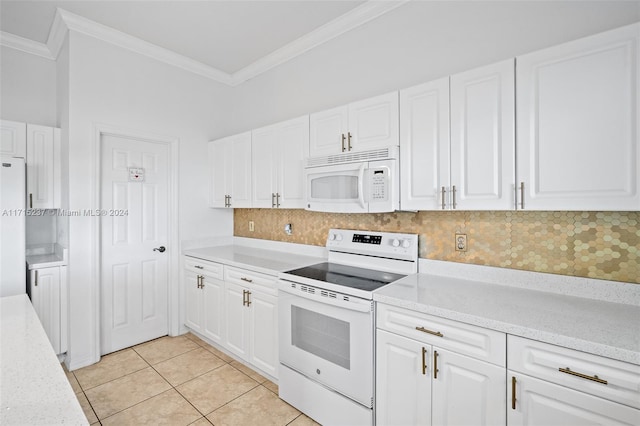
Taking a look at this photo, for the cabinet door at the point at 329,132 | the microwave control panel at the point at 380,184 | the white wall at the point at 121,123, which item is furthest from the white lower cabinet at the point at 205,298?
the microwave control panel at the point at 380,184

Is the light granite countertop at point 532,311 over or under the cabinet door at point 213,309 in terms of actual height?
over

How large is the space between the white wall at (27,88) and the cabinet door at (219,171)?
1575 millimetres

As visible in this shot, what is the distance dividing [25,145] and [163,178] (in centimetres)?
114

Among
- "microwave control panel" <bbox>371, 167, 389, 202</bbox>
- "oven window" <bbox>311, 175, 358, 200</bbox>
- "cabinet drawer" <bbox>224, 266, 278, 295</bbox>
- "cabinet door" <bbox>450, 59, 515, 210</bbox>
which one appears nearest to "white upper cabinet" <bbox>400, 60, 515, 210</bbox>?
"cabinet door" <bbox>450, 59, 515, 210</bbox>

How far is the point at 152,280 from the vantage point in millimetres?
3367

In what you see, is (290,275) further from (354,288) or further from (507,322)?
(507,322)

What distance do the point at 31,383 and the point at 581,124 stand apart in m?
2.35

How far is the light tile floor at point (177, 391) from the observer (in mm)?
2156

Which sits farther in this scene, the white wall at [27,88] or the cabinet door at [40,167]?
the white wall at [27,88]

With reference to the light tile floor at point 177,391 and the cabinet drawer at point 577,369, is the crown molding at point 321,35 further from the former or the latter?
the light tile floor at point 177,391

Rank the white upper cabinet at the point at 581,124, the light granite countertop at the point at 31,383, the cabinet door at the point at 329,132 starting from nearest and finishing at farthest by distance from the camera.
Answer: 1. the light granite countertop at the point at 31,383
2. the white upper cabinet at the point at 581,124
3. the cabinet door at the point at 329,132

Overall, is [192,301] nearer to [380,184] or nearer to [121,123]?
[121,123]

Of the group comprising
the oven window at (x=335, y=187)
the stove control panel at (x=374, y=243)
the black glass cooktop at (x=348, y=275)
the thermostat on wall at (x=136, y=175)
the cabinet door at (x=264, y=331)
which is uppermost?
the thermostat on wall at (x=136, y=175)

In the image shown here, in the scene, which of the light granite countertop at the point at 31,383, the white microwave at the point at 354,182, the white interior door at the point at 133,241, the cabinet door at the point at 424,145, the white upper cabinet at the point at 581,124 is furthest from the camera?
the white interior door at the point at 133,241
